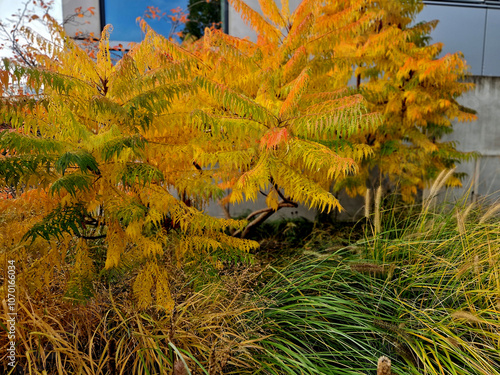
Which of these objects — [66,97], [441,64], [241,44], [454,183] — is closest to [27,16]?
[241,44]

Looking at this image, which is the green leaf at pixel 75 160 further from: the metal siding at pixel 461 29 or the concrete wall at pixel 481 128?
the metal siding at pixel 461 29

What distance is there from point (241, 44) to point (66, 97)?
248 cm

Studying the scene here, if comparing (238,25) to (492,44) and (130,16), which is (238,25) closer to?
(130,16)

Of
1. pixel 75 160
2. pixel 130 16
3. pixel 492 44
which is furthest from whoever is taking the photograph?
pixel 492 44

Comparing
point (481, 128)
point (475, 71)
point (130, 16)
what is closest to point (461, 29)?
point (475, 71)

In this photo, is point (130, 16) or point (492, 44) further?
point (492, 44)

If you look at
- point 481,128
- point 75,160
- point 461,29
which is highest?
point 461,29

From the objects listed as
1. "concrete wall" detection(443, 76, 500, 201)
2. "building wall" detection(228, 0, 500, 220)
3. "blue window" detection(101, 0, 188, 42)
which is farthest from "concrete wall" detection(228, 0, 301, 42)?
"concrete wall" detection(443, 76, 500, 201)

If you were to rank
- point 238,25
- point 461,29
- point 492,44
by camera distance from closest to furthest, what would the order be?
1. point 238,25
2. point 461,29
3. point 492,44

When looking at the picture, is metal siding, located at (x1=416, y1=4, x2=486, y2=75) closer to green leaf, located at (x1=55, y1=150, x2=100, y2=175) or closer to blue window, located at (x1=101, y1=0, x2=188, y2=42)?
blue window, located at (x1=101, y1=0, x2=188, y2=42)

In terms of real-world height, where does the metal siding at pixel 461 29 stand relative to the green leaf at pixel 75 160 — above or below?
above

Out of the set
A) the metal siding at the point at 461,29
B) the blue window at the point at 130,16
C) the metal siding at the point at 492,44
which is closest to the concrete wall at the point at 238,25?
the blue window at the point at 130,16

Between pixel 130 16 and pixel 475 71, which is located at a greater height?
pixel 130 16

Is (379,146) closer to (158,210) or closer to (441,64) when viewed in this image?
(441,64)
